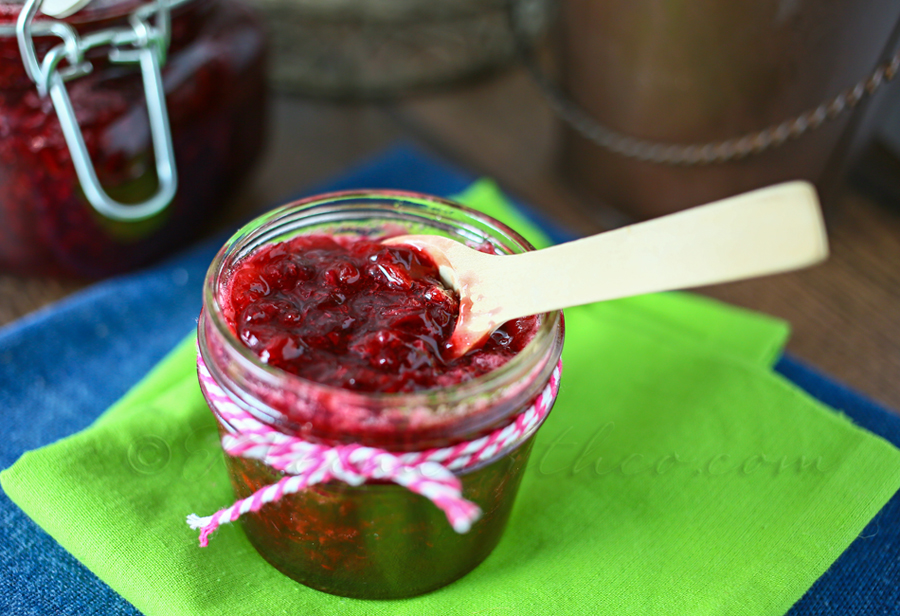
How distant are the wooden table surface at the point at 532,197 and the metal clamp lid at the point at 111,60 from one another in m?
0.30

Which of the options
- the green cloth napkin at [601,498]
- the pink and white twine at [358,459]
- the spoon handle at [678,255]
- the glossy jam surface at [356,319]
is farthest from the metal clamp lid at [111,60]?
the spoon handle at [678,255]

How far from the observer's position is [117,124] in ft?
3.81

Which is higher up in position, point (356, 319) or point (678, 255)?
point (678, 255)

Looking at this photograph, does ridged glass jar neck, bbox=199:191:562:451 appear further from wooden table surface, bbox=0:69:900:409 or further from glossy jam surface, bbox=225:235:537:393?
wooden table surface, bbox=0:69:900:409

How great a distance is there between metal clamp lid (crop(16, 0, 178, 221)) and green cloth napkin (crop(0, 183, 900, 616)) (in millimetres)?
285

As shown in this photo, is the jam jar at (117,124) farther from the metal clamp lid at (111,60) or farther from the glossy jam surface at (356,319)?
the glossy jam surface at (356,319)

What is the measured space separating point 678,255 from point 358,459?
0.36 meters

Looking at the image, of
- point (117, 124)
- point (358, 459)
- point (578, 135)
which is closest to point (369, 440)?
point (358, 459)

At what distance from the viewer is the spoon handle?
64 centimetres

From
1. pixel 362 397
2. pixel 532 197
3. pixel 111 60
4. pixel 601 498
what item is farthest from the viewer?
pixel 532 197

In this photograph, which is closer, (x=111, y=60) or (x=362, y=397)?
(x=362, y=397)

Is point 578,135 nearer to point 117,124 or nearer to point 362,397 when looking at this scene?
point 117,124

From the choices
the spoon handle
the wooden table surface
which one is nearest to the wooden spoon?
the spoon handle

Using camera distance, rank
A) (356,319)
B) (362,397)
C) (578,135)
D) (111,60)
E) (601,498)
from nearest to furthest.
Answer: (362,397)
(356,319)
(601,498)
(111,60)
(578,135)
